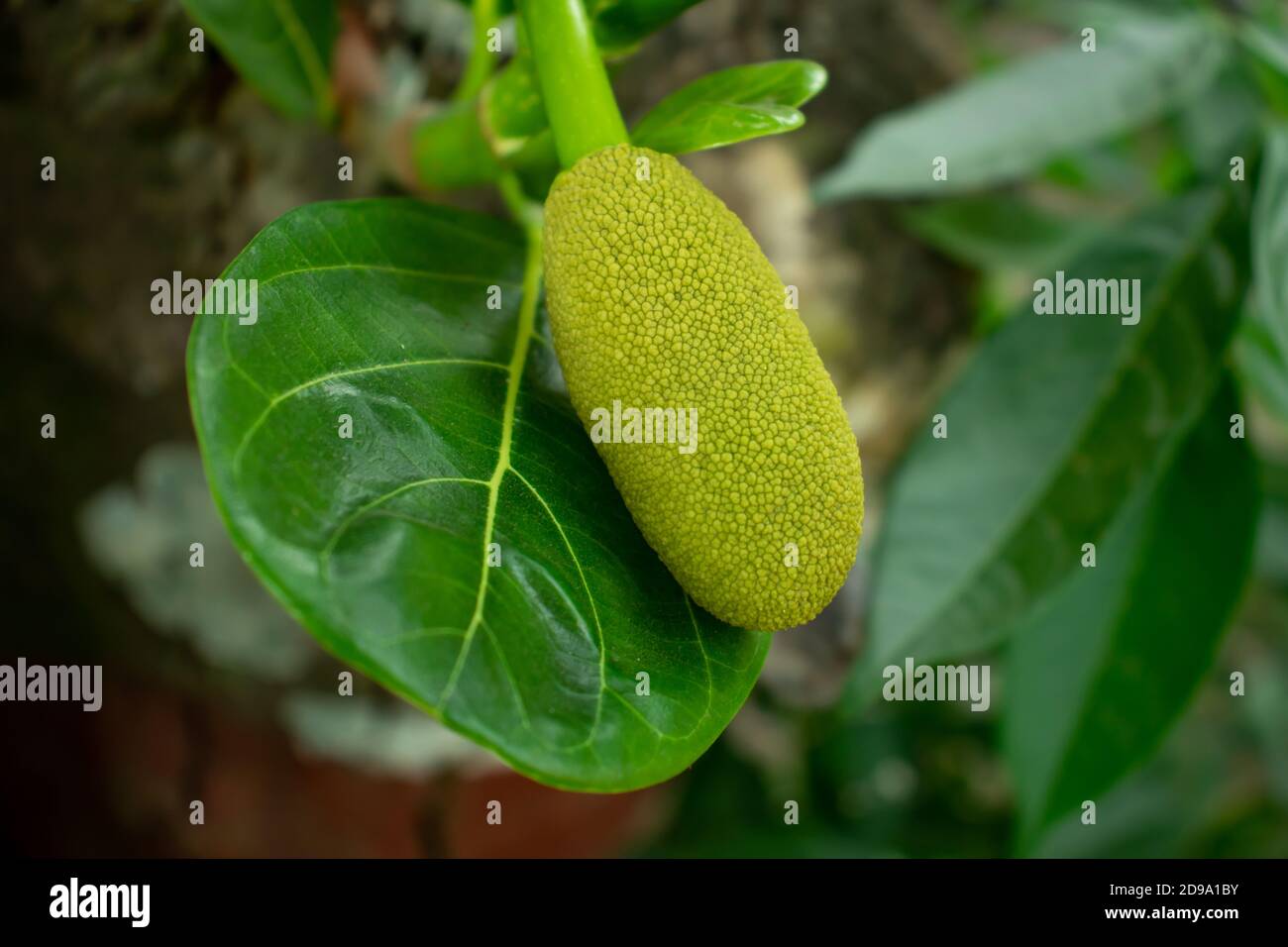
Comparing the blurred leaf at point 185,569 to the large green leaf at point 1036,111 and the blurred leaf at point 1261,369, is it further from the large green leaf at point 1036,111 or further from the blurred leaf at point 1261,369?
the blurred leaf at point 1261,369

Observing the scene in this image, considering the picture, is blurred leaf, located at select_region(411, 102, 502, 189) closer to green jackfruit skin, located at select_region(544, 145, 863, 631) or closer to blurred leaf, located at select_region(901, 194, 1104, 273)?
green jackfruit skin, located at select_region(544, 145, 863, 631)

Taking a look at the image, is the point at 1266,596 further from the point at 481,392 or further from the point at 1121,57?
the point at 481,392

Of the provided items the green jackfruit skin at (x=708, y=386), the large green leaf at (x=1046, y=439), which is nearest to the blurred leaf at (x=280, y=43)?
the green jackfruit skin at (x=708, y=386)

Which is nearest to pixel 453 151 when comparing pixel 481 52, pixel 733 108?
pixel 481 52

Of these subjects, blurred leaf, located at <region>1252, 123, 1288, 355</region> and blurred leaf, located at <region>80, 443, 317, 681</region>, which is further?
blurred leaf, located at <region>80, 443, 317, 681</region>

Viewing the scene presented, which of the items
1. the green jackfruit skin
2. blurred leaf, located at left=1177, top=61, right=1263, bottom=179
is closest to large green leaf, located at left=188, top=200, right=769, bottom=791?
the green jackfruit skin

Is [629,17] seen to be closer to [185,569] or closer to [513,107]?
[513,107]
